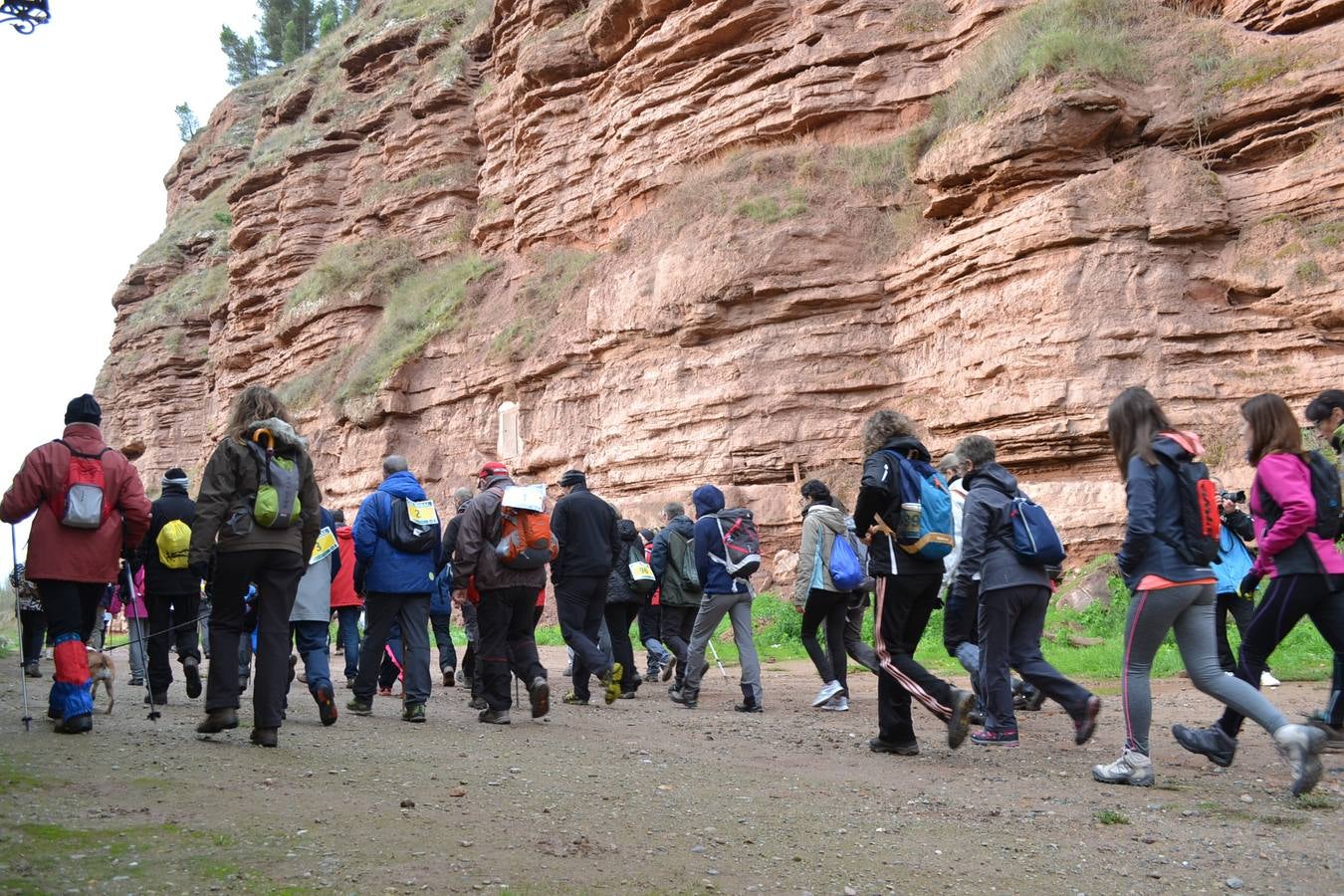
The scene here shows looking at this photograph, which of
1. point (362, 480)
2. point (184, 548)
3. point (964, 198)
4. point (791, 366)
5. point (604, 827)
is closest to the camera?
point (604, 827)

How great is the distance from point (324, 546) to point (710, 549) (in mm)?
3433

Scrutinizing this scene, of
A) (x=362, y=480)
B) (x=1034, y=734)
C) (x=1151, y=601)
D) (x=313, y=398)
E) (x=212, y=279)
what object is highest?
(x=212, y=279)

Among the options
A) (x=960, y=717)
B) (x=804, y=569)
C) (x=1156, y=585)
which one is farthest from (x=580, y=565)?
(x=1156, y=585)

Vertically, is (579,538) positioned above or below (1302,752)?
above

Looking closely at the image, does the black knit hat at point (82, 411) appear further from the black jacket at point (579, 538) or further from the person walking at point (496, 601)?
the black jacket at point (579, 538)

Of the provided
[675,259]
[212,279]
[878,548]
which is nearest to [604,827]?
[878,548]

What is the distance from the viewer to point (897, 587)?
6996 mm

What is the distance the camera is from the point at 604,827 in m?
4.82

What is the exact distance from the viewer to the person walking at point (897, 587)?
6.89m

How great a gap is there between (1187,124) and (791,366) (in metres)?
7.46

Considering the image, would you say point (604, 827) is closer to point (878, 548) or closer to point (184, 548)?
point (878, 548)

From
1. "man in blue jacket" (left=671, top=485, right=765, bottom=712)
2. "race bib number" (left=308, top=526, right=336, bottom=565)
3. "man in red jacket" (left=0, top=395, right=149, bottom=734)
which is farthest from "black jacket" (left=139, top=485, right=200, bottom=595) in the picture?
"man in blue jacket" (left=671, top=485, right=765, bottom=712)

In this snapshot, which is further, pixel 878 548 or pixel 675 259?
pixel 675 259

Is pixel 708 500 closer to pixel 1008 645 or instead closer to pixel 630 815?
pixel 1008 645
